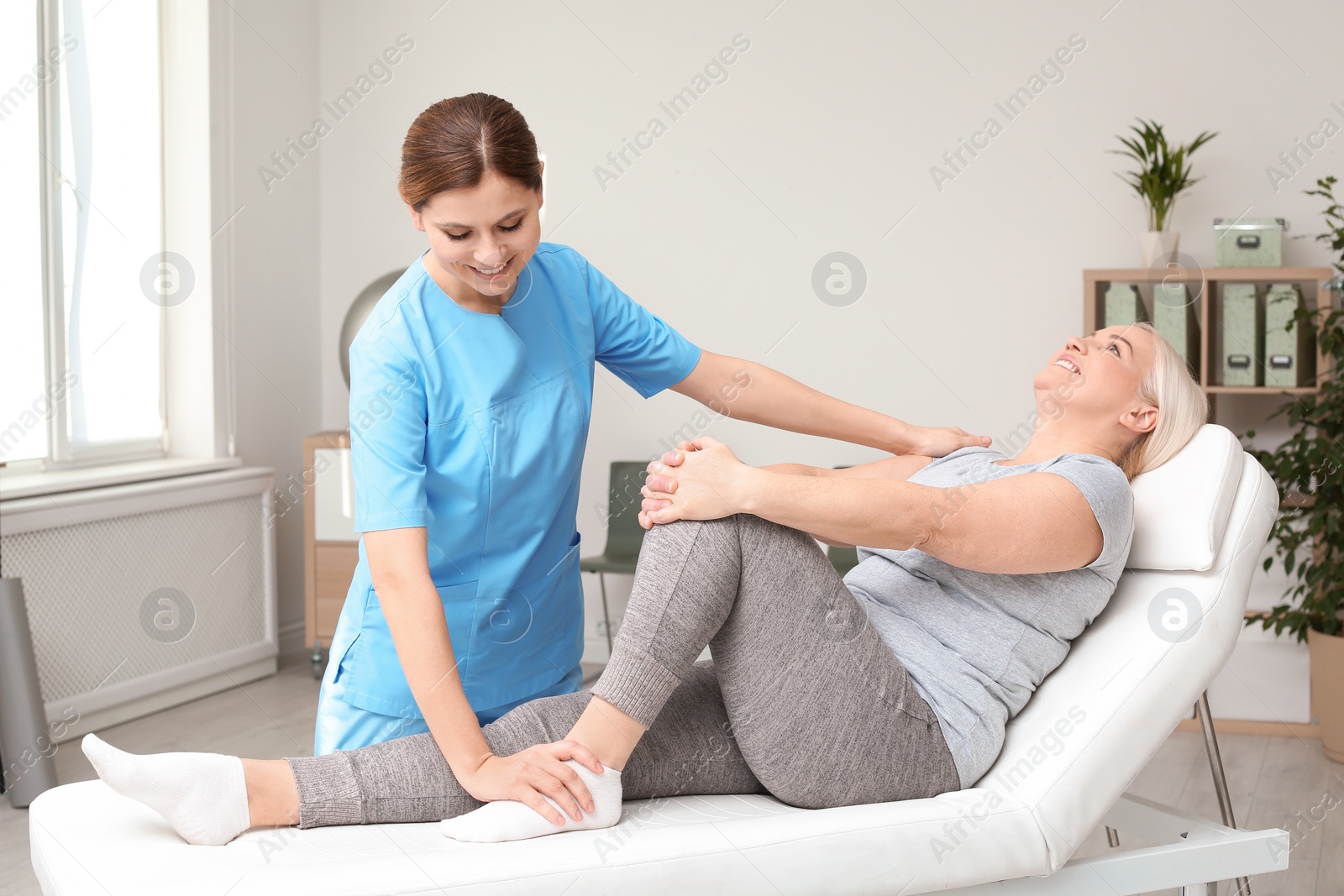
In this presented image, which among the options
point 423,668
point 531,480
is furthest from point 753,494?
point 423,668

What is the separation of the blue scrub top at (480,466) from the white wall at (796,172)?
2.21m

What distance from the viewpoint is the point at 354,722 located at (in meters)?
1.39

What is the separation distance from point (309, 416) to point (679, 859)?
3.27 metres

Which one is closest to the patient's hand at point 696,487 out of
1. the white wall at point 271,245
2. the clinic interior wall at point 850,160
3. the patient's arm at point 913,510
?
the patient's arm at point 913,510

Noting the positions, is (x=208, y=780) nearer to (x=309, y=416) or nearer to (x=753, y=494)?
(x=753, y=494)

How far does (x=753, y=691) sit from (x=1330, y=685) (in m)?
2.22

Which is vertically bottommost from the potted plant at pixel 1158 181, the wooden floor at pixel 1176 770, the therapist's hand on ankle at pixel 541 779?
the wooden floor at pixel 1176 770

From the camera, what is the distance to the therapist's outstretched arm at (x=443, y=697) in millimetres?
1169

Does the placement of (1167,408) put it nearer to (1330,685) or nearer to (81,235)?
(1330,685)

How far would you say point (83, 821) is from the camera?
1.19 metres

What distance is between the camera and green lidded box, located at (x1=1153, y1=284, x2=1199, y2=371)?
9.84 feet

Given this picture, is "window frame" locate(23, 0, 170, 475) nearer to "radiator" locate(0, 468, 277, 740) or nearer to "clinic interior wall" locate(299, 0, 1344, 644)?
"radiator" locate(0, 468, 277, 740)

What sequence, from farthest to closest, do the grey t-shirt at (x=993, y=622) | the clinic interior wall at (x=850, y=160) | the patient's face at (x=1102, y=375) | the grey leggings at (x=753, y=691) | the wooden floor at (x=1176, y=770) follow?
the clinic interior wall at (x=850, y=160) → the wooden floor at (x=1176, y=770) → the patient's face at (x=1102, y=375) → the grey t-shirt at (x=993, y=622) → the grey leggings at (x=753, y=691)

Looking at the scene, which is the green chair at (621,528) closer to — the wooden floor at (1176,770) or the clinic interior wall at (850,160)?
the clinic interior wall at (850,160)
